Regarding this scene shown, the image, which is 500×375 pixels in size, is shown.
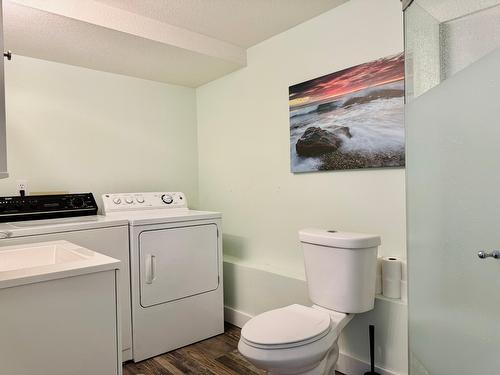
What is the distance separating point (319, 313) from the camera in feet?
5.81

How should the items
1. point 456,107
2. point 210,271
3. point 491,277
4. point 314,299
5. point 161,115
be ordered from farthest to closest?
point 161,115
point 210,271
point 314,299
point 456,107
point 491,277

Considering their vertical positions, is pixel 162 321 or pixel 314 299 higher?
pixel 314 299

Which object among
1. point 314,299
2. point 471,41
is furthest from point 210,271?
point 471,41

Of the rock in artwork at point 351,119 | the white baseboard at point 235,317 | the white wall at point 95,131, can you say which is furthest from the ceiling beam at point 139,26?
the white baseboard at point 235,317

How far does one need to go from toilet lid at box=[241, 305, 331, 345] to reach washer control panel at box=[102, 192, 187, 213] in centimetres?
144

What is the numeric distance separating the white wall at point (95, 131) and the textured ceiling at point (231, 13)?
2.88 feet

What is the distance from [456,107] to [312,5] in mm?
1372

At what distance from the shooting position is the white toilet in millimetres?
1500

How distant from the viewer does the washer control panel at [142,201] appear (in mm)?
2631

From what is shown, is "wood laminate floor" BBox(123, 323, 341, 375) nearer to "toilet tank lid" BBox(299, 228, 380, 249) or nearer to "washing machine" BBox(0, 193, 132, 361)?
"washing machine" BBox(0, 193, 132, 361)

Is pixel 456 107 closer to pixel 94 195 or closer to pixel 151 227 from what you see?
pixel 151 227

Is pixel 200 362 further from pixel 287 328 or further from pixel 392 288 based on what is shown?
pixel 392 288

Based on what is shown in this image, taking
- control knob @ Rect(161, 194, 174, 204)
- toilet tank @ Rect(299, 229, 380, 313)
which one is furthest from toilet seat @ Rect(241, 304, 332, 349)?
control knob @ Rect(161, 194, 174, 204)

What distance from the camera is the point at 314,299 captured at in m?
1.96
